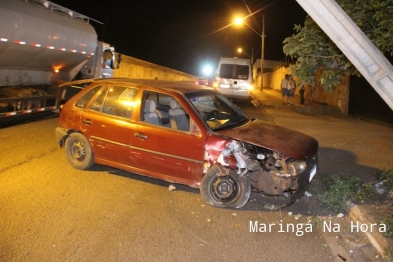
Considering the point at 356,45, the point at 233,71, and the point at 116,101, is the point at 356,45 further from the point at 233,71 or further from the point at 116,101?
the point at 233,71

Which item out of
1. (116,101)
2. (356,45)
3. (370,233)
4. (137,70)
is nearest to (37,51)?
(116,101)

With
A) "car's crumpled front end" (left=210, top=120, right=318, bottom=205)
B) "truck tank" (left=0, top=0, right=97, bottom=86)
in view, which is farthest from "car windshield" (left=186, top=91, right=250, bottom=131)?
"truck tank" (left=0, top=0, right=97, bottom=86)

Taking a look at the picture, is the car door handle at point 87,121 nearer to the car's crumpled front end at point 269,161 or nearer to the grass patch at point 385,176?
the car's crumpled front end at point 269,161

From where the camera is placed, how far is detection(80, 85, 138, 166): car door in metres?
5.75

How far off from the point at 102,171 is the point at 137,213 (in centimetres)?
190

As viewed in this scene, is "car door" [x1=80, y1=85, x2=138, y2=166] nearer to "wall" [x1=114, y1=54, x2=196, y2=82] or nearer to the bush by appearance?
the bush

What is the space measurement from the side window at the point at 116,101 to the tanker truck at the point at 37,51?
14.3 feet

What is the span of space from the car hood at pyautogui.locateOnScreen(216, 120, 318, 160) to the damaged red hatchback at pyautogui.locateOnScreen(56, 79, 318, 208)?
1 cm

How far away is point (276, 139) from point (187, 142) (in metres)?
1.27

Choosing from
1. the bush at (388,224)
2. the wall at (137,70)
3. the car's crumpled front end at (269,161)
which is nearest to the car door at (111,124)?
the car's crumpled front end at (269,161)

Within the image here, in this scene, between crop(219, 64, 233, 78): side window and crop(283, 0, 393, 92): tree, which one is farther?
crop(219, 64, 233, 78): side window

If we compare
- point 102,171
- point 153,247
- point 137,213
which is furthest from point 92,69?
point 153,247

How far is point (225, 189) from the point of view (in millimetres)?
5070

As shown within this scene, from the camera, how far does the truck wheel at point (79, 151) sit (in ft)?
20.4
